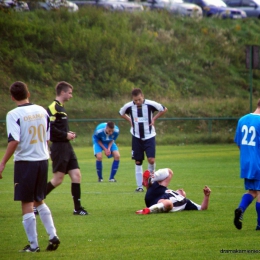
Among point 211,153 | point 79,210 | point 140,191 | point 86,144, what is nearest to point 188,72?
point 86,144

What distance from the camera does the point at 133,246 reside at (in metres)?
8.24

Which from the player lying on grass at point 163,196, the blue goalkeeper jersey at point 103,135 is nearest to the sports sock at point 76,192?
the player lying on grass at point 163,196

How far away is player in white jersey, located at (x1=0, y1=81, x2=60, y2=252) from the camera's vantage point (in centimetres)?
781

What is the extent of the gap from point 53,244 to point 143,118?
23.5 feet

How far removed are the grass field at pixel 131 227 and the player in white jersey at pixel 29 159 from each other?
1.01 ft

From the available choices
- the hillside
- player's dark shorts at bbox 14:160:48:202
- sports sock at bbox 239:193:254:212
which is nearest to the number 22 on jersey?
sports sock at bbox 239:193:254:212

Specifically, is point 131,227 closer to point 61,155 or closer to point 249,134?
point 61,155

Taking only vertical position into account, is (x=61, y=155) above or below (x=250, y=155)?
below

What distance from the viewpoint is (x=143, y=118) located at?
48.5ft

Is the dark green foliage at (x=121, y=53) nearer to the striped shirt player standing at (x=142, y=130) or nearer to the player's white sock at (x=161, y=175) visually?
the striped shirt player standing at (x=142, y=130)

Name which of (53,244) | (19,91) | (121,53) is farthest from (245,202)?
(121,53)

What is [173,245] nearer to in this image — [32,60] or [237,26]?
[32,60]

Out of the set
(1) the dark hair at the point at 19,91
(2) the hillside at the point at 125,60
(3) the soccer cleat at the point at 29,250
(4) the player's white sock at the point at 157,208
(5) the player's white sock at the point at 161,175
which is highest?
(1) the dark hair at the point at 19,91

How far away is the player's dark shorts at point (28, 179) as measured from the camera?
7840 mm
